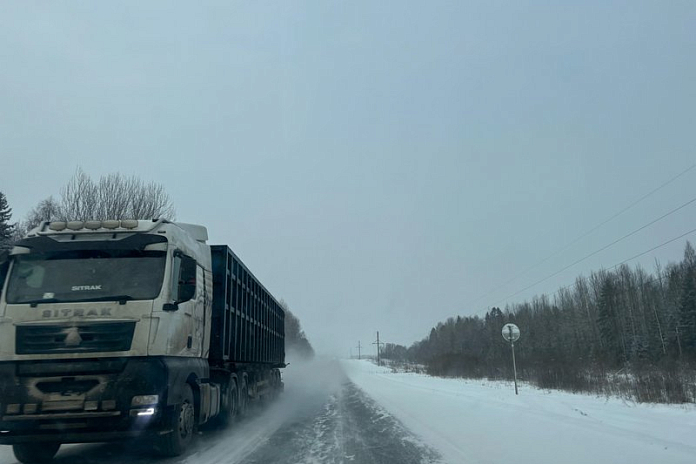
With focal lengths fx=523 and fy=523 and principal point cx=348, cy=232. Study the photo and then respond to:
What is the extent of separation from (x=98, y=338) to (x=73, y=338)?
34 centimetres

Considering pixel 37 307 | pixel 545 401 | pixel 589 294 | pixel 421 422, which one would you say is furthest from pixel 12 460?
pixel 589 294

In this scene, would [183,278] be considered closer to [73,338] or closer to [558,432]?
[73,338]

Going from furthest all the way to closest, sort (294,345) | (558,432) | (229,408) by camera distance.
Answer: (294,345) → (229,408) → (558,432)

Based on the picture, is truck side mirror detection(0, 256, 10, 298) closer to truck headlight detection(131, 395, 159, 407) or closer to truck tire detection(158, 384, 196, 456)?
truck headlight detection(131, 395, 159, 407)

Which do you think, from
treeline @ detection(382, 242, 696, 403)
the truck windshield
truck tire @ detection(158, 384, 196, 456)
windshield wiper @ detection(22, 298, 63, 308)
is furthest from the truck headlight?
treeline @ detection(382, 242, 696, 403)

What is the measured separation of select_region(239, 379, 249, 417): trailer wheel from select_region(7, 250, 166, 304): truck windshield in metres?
6.58

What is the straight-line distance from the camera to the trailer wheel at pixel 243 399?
1389 cm

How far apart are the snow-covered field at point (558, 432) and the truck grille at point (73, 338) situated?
207 inches

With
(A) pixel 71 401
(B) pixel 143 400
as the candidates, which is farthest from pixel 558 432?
(A) pixel 71 401

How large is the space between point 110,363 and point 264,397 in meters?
11.6

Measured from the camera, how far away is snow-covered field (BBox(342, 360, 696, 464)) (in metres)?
7.51

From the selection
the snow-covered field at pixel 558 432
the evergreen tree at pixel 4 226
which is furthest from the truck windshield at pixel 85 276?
the evergreen tree at pixel 4 226

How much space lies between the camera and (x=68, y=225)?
28.9 feet

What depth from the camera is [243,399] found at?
562 inches
